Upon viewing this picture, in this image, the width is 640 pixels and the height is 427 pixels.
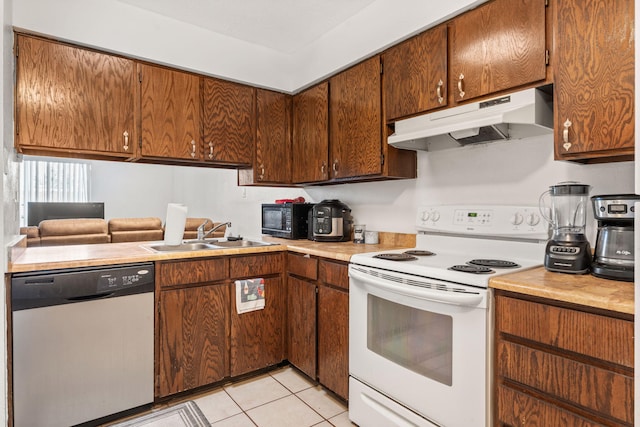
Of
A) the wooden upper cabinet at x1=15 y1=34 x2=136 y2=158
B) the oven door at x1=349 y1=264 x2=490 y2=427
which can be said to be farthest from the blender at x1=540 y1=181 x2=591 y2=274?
the wooden upper cabinet at x1=15 y1=34 x2=136 y2=158

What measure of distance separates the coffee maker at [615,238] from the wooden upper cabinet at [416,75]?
87cm

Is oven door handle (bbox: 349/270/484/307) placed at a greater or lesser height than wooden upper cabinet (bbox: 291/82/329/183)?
lesser

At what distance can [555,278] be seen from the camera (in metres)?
1.32

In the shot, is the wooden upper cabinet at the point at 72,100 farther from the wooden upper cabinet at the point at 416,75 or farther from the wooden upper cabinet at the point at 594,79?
the wooden upper cabinet at the point at 594,79

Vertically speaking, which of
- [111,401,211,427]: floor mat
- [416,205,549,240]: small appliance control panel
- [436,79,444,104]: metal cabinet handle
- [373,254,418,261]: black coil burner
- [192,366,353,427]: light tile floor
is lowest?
[192,366,353,427]: light tile floor

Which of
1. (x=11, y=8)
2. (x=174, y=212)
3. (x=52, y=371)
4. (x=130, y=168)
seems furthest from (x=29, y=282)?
(x=130, y=168)

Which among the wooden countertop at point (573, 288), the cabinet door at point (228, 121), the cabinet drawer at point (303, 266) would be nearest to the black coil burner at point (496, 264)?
the wooden countertop at point (573, 288)

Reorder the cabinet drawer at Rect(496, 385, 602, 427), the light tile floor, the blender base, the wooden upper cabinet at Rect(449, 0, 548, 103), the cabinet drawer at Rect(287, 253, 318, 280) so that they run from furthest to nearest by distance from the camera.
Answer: the cabinet drawer at Rect(287, 253, 318, 280) < the light tile floor < the wooden upper cabinet at Rect(449, 0, 548, 103) < the blender base < the cabinet drawer at Rect(496, 385, 602, 427)

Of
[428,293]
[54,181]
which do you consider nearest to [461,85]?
[428,293]

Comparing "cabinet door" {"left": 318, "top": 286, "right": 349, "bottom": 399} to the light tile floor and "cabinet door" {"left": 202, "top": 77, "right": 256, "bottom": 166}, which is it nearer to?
the light tile floor

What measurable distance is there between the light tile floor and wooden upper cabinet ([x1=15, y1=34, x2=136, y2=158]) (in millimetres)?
1632

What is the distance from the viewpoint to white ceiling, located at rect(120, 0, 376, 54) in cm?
222

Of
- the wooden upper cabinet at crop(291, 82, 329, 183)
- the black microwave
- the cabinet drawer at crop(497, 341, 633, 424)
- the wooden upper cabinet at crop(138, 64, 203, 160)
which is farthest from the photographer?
the black microwave

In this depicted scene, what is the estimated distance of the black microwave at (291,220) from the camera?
279cm
